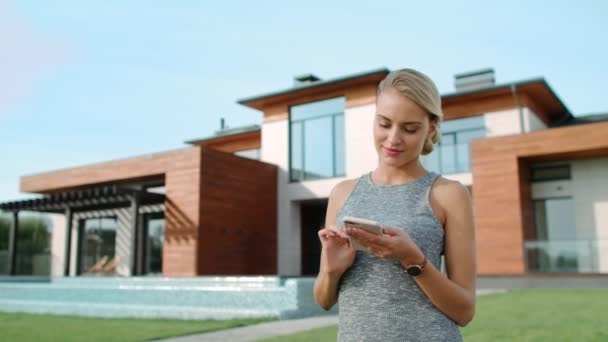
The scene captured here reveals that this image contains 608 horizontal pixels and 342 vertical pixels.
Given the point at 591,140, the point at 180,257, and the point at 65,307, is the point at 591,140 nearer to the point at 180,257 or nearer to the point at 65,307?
the point at 180,257

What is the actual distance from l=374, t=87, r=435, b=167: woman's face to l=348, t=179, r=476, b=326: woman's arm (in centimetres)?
13

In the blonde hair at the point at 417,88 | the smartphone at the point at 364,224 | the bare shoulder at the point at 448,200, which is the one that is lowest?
the smartphone at the point at 364,224

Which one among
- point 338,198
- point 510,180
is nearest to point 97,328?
point 338,198

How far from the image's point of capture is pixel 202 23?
6805mm

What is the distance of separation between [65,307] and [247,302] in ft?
13.9

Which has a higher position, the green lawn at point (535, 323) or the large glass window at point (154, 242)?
the large glass window at point (154, 242)

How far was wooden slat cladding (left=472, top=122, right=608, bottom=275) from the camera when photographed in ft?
56.9

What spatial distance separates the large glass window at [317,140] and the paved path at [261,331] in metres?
12.2

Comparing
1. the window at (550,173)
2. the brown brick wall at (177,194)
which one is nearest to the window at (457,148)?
the window at (550,173)

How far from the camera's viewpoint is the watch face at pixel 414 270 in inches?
52.5

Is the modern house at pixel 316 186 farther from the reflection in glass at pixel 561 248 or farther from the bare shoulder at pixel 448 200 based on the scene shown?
the bare shoulder at pixel 448 200

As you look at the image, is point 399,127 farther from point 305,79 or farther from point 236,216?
point 305,79

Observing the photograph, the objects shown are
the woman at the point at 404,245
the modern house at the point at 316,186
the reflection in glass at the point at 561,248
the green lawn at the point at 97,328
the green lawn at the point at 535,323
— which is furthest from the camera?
the modern house at the point at 316,186

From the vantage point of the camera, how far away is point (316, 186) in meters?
21.5
